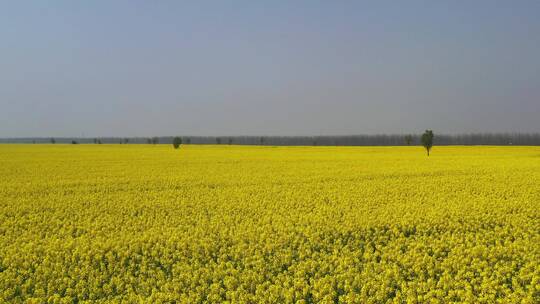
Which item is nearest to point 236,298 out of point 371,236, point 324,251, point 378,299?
point 378,299

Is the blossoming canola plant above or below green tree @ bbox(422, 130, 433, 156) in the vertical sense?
below

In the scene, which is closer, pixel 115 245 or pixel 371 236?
pixel 115 245

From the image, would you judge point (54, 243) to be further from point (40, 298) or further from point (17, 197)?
point (17, 197)

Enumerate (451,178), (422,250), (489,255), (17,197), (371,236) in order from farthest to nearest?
1. (451,178)
2. (17,197)
3. (371,236)
4. (422,250)
5. (489,255)

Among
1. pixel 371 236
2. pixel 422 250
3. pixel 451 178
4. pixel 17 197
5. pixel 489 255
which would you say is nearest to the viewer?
pixel 489 255

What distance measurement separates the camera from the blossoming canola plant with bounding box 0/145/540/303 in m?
8.71

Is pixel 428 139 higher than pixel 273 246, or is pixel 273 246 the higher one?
pixel 428 139

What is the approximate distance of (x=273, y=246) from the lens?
11.2 m

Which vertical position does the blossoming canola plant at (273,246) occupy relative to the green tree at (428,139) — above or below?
below

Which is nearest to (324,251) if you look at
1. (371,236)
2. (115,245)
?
(371,236)

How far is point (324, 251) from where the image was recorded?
36.7 ft

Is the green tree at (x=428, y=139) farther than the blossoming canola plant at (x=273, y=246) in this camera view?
Yes

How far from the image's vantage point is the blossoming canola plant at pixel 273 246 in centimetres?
871

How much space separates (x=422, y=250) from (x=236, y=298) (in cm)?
514
